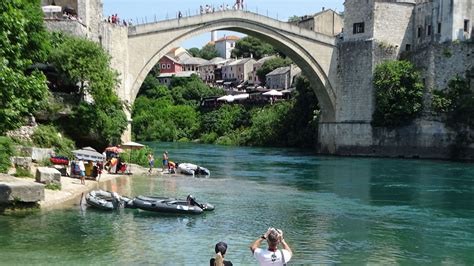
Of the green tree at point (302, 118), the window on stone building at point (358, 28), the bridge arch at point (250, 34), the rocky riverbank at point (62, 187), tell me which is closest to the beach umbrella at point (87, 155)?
the rocky riverbank at point (62, 187)

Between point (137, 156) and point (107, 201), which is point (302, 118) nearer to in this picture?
point (137, 156)

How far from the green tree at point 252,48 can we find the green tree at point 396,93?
5975 cm

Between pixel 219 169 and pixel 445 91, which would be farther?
pixel 445 91

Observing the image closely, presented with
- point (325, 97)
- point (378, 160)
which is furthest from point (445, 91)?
point (325, 97)

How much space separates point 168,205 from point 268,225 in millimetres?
3044

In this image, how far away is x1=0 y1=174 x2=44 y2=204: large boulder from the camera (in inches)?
614

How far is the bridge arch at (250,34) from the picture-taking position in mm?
36438

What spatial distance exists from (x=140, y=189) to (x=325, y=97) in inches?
999

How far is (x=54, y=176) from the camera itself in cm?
1912

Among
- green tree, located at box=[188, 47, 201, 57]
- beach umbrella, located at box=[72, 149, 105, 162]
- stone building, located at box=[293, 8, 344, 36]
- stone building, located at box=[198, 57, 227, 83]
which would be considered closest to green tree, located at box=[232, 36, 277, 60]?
stone building, located at box=[198, 57, 227, 83]

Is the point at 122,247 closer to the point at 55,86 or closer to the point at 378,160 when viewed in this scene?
the point at 55,86

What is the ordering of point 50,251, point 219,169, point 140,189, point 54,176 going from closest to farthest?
point 50,251 → point 54,176 → point 140,189 → point 219,169

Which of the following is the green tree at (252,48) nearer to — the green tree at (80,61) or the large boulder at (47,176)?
the green tree at (80,61)

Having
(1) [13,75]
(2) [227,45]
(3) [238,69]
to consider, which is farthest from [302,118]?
(2) [227,45]
